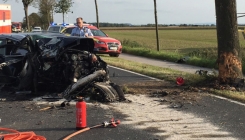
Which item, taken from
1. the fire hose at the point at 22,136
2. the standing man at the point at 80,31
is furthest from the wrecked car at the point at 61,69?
the standing man at the point at 80,31

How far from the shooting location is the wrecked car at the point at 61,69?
859cm

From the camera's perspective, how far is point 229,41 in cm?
988

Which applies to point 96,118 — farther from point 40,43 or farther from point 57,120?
point 40,43

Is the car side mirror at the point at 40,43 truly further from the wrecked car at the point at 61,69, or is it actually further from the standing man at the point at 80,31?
the standing man at the point at 80,31

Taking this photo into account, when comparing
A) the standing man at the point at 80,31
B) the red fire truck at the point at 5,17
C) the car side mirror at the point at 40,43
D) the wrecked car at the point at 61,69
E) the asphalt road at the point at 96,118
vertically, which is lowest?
the asphalt road at the point at 96,118

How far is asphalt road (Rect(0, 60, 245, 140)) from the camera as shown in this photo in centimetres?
600

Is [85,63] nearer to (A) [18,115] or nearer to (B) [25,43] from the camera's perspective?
(B) [25,43]

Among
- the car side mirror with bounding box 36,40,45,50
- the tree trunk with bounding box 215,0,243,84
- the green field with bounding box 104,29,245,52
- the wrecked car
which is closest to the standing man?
the wrecked car

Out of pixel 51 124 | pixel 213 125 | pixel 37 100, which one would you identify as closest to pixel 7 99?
pixel 37 100

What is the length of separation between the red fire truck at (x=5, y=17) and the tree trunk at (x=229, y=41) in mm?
17075

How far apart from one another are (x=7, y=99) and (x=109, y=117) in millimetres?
2879

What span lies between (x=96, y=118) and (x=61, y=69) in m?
2.24

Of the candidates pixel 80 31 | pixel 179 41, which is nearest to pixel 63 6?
pixel 179 41

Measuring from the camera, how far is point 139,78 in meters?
12.3
